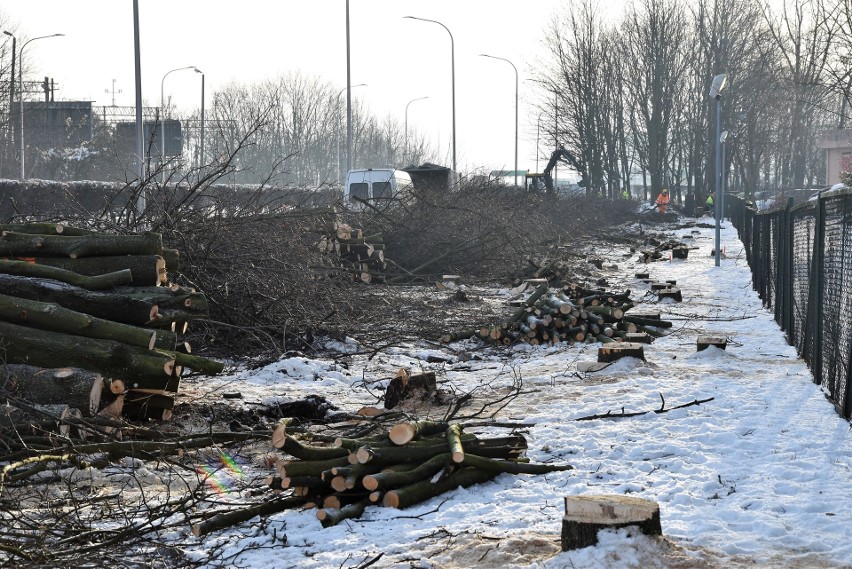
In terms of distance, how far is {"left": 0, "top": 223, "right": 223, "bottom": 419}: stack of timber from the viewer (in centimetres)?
716

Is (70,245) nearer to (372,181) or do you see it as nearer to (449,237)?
(449,237)

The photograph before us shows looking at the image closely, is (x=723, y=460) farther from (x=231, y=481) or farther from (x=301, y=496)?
(x=231, y=481)

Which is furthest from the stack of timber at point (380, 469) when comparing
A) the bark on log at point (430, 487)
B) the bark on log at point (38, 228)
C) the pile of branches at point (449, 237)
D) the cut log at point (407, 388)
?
the pile of branches at point (449, 237)

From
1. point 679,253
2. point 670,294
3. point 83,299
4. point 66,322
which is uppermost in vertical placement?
point 83,299

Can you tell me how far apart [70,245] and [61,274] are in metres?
0.39

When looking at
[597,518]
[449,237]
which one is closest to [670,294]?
[449,237]

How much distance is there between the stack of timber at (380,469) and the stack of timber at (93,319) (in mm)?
2013

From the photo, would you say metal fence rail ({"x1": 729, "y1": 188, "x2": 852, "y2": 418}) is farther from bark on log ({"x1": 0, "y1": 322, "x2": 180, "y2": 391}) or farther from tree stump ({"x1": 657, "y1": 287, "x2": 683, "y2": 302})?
bark on log ({"x1": 0, "y1": 322, "x2": 180, "y2": 391})

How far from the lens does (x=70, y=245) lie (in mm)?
8227

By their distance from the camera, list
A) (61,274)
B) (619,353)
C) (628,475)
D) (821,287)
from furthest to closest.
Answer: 1. (619,353)
2. (821,287)
3. (61,274)
4. (628,475)

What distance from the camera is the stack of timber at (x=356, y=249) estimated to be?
15875 mm

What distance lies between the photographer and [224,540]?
510cm

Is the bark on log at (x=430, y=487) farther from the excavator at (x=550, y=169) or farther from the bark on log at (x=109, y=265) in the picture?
the excavator at (x=550, y=169)

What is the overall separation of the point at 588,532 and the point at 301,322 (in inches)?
278
